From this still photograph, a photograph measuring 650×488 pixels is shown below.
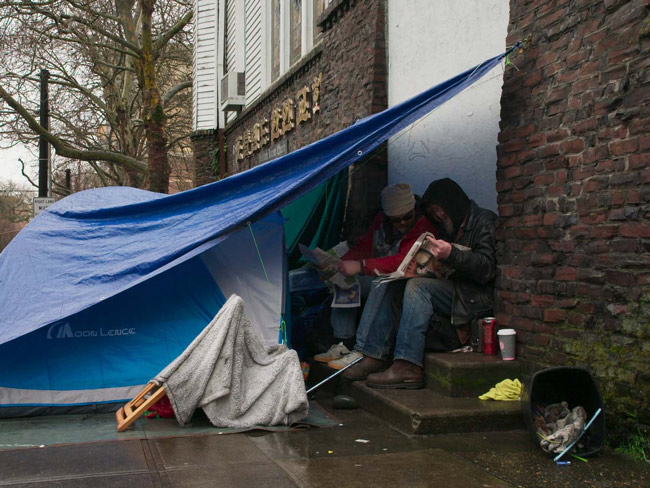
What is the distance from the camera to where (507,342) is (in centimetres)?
488

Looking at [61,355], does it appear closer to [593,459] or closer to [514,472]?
[514,472]

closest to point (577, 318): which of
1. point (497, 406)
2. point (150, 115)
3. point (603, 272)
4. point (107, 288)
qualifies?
point (603, 272)

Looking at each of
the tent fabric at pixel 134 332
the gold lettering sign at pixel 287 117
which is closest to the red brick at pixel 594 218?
the tent fabric at pixel 134 332

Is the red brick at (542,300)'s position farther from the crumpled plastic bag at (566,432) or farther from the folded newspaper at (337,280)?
the folded newspaper at (337,280)

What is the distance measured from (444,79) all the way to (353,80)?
193cm

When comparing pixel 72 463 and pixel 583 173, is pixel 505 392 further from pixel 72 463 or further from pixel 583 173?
pixel 72 463

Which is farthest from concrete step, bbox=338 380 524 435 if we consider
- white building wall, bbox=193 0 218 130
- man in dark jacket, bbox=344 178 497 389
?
white building wall, bbox=193 0 218 130

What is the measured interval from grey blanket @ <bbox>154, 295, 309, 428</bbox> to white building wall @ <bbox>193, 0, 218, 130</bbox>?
527 inches

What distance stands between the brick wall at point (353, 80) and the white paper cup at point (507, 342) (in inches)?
110

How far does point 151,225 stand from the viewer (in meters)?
5.53

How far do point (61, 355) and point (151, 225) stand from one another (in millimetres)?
1197

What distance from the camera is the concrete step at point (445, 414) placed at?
4332 mm

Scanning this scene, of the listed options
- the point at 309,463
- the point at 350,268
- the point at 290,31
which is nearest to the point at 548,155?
the point at 350,268

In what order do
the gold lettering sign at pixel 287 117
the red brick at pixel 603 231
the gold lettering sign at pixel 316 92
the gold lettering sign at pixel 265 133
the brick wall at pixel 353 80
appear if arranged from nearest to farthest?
the red brick at pixel 603 231 → the brick wall at pixel 353 80 → the gold lettering sign at pixel 316 92 → the gold lettering sign at pixel 287 117 → the gold lettering sign at pixel 265 133
